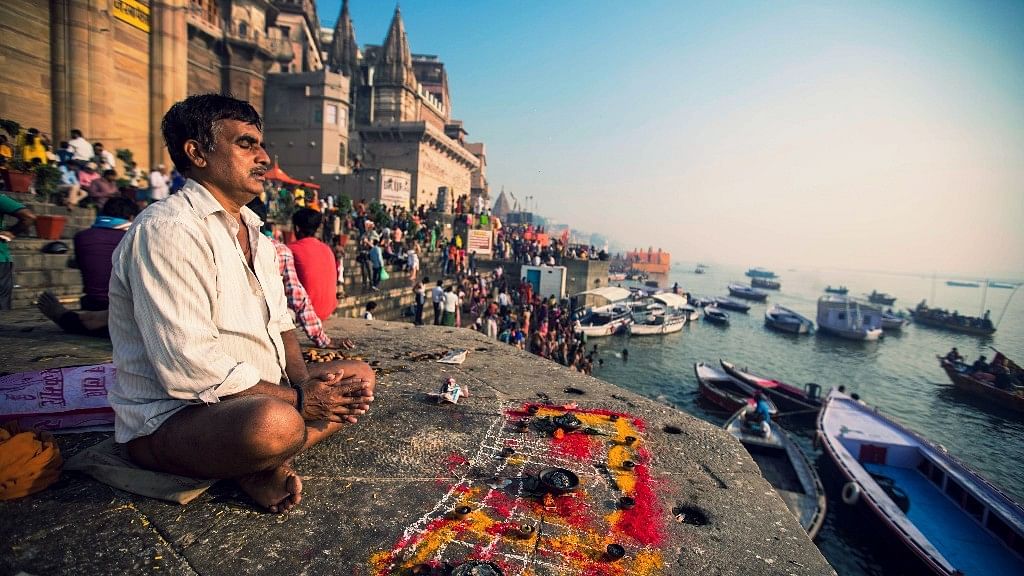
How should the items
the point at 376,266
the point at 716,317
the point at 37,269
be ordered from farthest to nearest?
the point at 716,317 → the point at 376,266 → the point at 37,269

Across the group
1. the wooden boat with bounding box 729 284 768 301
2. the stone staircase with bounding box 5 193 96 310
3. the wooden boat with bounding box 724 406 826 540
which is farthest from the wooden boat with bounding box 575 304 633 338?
the wooden boat with bounding box 729 284 768 301

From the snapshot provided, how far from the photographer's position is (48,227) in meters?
7.25

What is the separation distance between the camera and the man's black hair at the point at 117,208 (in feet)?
15.3

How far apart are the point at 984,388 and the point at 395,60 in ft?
171

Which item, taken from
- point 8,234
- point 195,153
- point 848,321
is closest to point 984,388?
point 848,321

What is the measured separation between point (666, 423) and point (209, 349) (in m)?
3.09

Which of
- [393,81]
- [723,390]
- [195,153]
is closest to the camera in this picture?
[195,153]

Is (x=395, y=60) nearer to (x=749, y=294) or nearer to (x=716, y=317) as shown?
(x=716, y=317)

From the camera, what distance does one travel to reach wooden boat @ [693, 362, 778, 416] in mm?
21041

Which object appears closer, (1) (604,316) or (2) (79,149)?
(2) (79,149)

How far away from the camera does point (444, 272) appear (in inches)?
875

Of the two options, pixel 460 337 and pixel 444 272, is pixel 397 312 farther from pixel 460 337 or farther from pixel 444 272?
pixel 460 337

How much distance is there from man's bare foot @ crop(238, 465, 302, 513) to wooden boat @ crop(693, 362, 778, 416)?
2212 centimetres

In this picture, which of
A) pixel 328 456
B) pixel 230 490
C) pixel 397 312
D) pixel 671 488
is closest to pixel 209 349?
pixel 230 490
